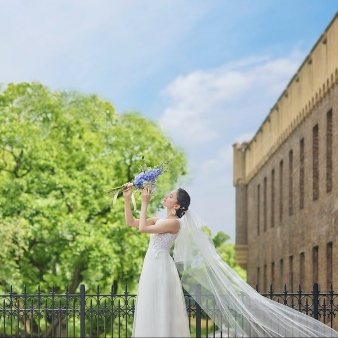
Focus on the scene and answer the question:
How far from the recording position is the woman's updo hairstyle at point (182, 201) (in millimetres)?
13211

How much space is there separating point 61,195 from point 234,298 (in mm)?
23594

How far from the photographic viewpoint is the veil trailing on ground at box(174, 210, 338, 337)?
46.3 feet

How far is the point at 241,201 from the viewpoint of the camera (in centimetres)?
5156

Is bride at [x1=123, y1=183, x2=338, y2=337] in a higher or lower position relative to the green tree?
lower

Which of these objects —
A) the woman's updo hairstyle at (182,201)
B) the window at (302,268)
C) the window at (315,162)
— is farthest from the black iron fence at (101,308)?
the window at (302,268)

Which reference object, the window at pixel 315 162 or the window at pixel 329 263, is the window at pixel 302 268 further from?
the window at pixel 329 263

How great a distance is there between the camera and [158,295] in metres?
Result: 13.2

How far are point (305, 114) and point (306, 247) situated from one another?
4143mm

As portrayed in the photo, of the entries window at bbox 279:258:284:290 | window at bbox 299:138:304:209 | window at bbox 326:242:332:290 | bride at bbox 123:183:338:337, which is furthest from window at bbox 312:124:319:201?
bride at bbox 123:183:338:337

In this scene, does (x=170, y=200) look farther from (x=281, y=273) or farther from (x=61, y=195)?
(x=61, y=195)

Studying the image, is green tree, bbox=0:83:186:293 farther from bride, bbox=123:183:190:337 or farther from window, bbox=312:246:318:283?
bride, bbox=123:183:190:337

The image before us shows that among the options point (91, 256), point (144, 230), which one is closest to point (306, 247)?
point (91, 256)

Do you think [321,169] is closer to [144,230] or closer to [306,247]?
[306,247]

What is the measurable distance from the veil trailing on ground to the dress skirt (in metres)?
0.80
